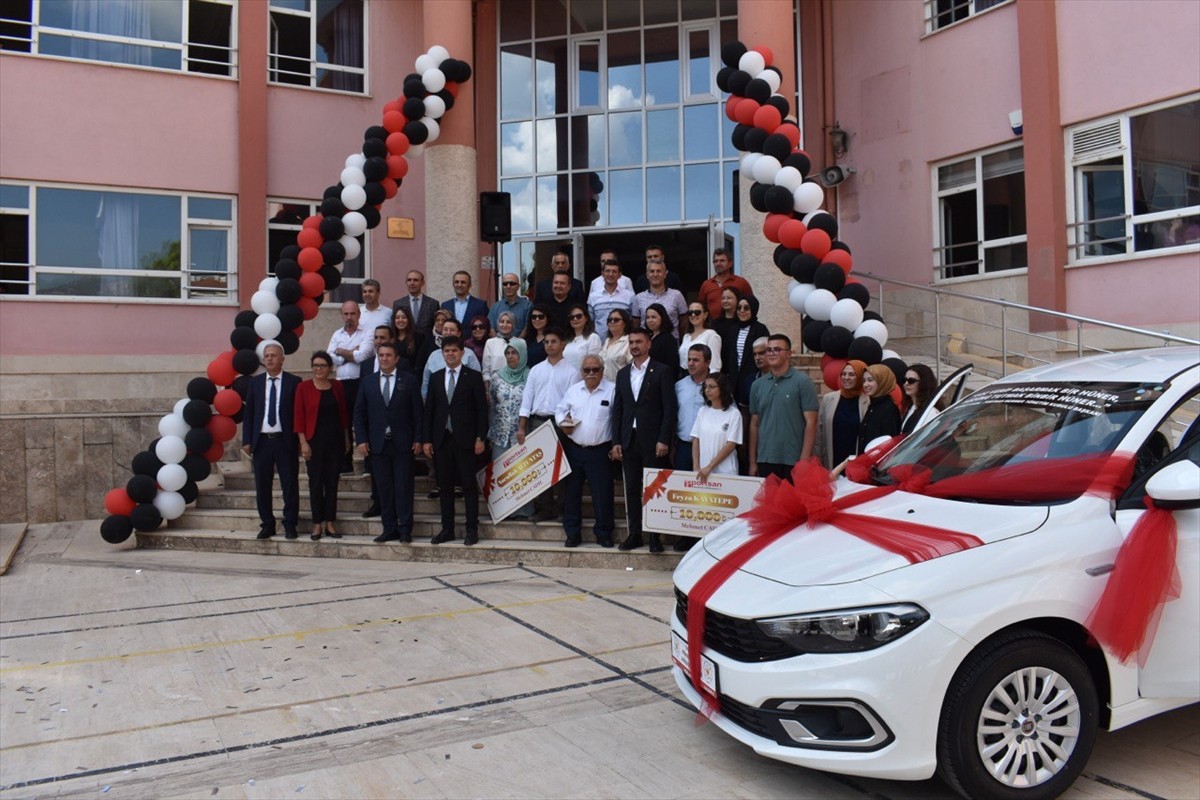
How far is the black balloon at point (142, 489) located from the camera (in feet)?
32.2

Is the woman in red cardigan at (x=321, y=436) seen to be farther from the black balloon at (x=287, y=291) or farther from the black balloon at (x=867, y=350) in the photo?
the black balloon at (x=867, y=350)

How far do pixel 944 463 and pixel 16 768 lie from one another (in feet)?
15.2

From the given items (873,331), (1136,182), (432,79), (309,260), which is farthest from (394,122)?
(1136,182)

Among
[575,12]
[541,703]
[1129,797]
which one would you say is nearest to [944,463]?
[1129,797]

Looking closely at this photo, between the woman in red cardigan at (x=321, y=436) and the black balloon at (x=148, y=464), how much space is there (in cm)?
186

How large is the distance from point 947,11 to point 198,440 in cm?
1130

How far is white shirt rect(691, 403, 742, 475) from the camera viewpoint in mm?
7957

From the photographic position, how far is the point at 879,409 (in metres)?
7.40

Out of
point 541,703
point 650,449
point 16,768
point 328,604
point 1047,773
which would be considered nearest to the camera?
point 1047,773

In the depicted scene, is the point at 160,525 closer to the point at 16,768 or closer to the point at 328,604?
the point at 328,604

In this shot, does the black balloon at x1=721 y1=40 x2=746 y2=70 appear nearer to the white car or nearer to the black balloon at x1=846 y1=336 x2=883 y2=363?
the black balloon at x1=846 y1=336 x2=883 y2=363

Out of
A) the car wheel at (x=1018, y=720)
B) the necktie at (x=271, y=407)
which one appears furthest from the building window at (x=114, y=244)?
the car wheel at (x=1018, y=720)

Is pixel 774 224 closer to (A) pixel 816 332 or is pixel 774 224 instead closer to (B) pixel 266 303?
(A) pixel 816 332

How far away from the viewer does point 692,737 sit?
14.7 feet
